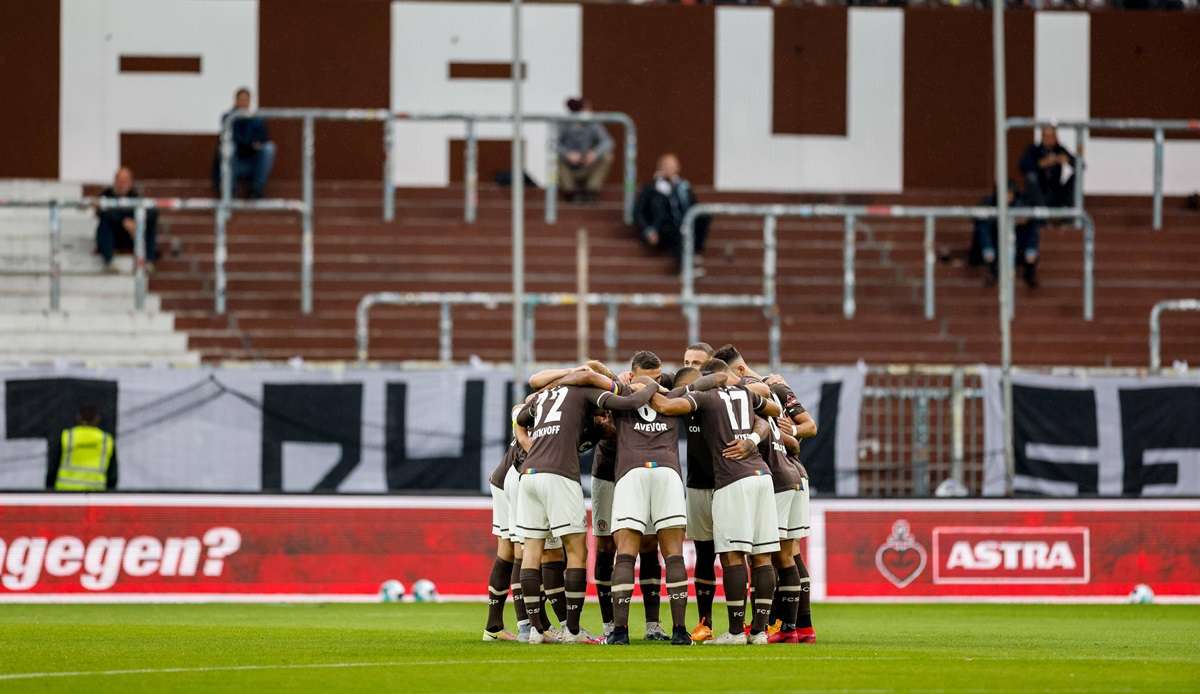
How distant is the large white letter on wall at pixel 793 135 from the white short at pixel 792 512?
15.9m

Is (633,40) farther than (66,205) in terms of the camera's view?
Yes

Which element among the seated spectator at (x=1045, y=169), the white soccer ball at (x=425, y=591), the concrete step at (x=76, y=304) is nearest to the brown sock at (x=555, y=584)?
the white soccer ball at (x=425, y=591)

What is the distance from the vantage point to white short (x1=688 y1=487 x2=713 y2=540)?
16.3 m

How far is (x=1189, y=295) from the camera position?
29156 millimetres

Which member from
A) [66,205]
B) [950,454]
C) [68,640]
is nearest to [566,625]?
[68,640]

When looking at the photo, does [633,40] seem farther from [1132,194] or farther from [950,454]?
[950,454]

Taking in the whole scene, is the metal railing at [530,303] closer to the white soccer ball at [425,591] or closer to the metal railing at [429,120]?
the metal railing at [429,120]

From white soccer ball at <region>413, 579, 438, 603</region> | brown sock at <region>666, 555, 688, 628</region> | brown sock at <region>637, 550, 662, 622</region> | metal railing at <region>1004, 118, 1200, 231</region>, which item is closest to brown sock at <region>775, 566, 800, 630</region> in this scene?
brown sock at <region>637, 550, 662, 622</region>

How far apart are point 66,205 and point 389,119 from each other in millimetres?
4475

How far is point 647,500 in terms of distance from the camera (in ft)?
51.4

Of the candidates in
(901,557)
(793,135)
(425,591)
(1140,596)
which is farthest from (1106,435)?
(793,135)

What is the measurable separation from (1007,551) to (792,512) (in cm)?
722

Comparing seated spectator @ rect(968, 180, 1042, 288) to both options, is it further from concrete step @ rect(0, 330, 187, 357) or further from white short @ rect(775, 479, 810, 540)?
white short @ rect(775, 479, 810, 540)

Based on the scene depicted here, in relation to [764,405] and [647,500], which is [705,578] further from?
[764,405]
